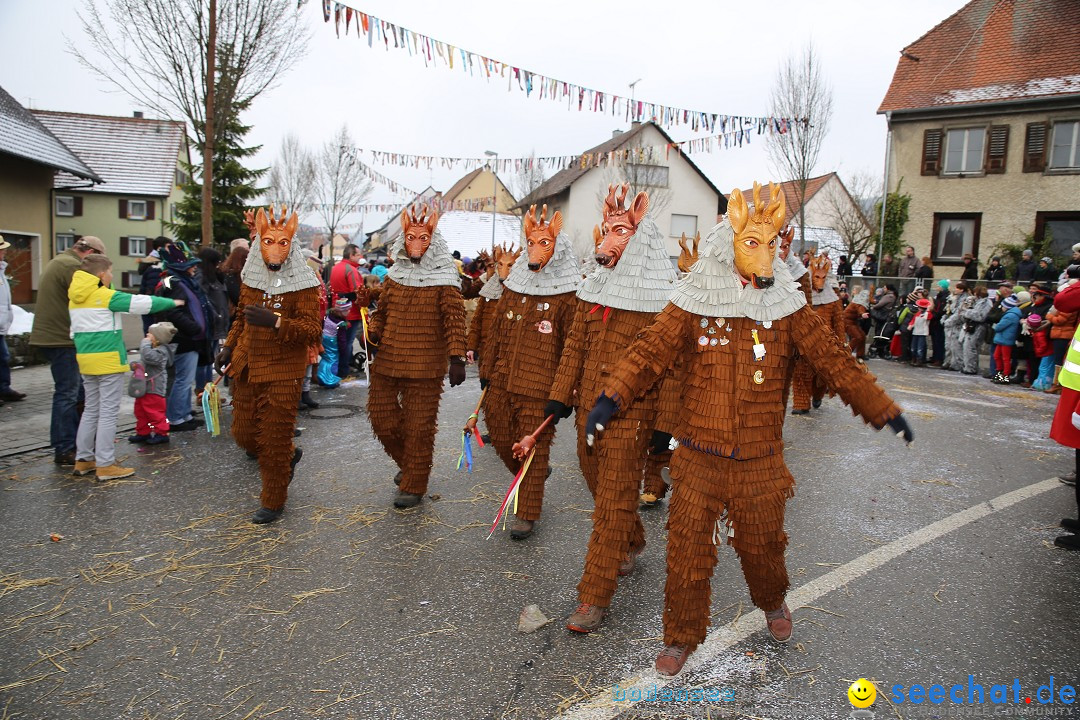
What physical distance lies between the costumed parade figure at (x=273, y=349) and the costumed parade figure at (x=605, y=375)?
6.87ft

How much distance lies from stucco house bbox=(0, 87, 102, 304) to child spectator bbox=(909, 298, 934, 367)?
1921cm

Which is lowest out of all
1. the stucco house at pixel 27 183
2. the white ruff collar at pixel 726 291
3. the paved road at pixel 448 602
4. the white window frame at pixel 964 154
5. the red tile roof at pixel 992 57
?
the paved road at pixel 448 602

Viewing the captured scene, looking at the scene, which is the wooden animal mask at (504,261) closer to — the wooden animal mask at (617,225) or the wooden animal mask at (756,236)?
the wooden animal mask at (617,225)

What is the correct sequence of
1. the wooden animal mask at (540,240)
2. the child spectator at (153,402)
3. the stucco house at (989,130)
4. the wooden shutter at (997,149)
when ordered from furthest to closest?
the wooden shutter at (997,149) < the stucco house at (989,130) < the child spectator at (153,402) < the wooden animal mask at (540,240)

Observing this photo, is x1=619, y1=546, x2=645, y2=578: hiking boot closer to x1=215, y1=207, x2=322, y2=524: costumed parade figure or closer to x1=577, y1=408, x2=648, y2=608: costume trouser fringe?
x1=577, y1=408, x2=648, y2=608: costume trouser fringe

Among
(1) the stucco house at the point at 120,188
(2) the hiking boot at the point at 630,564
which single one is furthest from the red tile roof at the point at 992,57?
(1) the stucco house at the point at 120,188

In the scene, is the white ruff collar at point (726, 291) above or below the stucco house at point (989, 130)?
below

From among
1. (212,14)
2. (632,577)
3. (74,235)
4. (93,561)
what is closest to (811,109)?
(212,14)

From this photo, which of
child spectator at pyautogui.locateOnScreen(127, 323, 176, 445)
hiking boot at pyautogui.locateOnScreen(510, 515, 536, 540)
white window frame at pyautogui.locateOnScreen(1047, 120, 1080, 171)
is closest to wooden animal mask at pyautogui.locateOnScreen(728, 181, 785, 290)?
hiking boot at pyautogui.locateOnScreen(510, 515, 536, 540)

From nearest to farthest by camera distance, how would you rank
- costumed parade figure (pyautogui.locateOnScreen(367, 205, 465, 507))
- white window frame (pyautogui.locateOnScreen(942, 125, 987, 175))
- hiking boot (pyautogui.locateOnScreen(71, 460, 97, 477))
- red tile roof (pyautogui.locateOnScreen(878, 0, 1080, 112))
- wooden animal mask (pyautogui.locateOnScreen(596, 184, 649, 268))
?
wooden animal mask (pyautogui.locateOnScreen(596, 184, 649, 268)) → costumed parade figure (pyautogui.locateOnScreen(367, 205, 465, 507)) → hiking boot (pyautogui.locateOnScreen(71, 460, 97, 477)) → red tile roof (pyautogui.locateOnScreen(878, 0, 1080, 112)) → white window frame (pyautogui.locateOnScreen(942, 125, 987, 175))

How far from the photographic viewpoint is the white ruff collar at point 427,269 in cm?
529

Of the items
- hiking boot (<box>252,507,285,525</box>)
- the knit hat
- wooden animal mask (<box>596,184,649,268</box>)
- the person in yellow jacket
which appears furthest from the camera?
the knit hat

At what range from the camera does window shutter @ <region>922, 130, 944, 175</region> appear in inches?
810

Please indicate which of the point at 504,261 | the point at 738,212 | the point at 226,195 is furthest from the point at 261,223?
the point at 226,195
